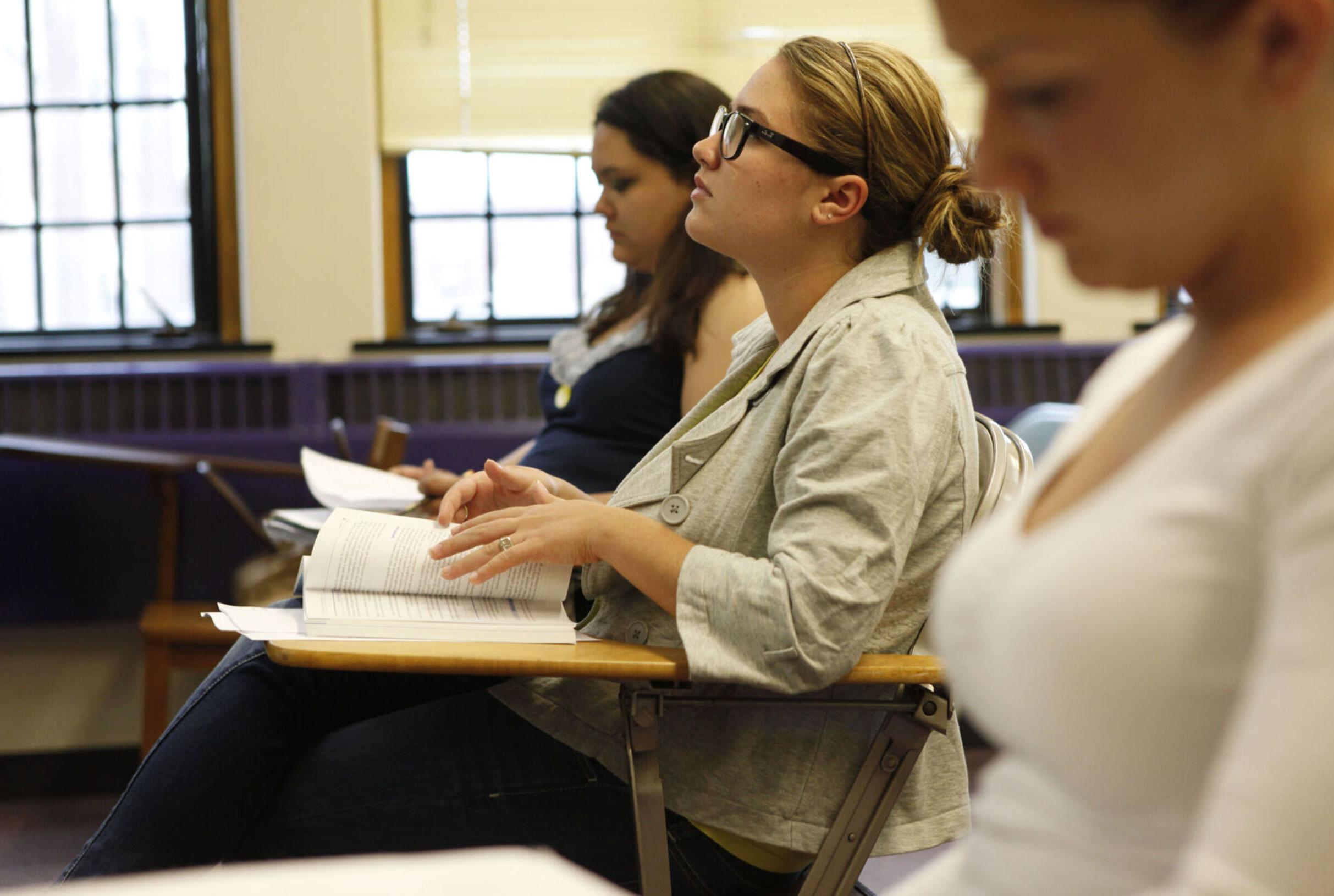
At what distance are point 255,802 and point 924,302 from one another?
909 mm

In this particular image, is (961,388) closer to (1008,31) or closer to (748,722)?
(748,722)

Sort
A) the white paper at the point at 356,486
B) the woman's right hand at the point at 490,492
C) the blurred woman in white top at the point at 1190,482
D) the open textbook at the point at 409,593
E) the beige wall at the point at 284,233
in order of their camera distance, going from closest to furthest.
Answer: the blurred woman in white top at the point at 1190,482, the open textbook at the point at 409,593, the woman's right hand at the point at 490,492, the white paper at the point at 356,486, the beige wall at the point at 284,233

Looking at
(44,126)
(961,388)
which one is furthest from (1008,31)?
(44,126)

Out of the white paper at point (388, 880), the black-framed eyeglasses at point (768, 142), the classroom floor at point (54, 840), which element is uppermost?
the black-framed eyeglasses at point (768, 142)

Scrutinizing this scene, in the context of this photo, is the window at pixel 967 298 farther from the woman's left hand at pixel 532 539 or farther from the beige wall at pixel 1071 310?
the woman's left hand at pixel 532 539

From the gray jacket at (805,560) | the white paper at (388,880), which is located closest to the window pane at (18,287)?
the gray jacket at (805,560)

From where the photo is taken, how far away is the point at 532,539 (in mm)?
1218

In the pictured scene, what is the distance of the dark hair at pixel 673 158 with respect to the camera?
6.61ft

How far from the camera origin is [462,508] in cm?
149

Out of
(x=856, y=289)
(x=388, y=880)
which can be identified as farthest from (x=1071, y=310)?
(x=388, y=880)

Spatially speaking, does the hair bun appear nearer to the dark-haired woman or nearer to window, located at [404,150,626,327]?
the dark-haired woman

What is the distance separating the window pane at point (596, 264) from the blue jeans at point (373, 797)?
242cm

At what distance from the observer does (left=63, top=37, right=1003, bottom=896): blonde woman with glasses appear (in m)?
1.14

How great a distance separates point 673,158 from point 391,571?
1.13m
